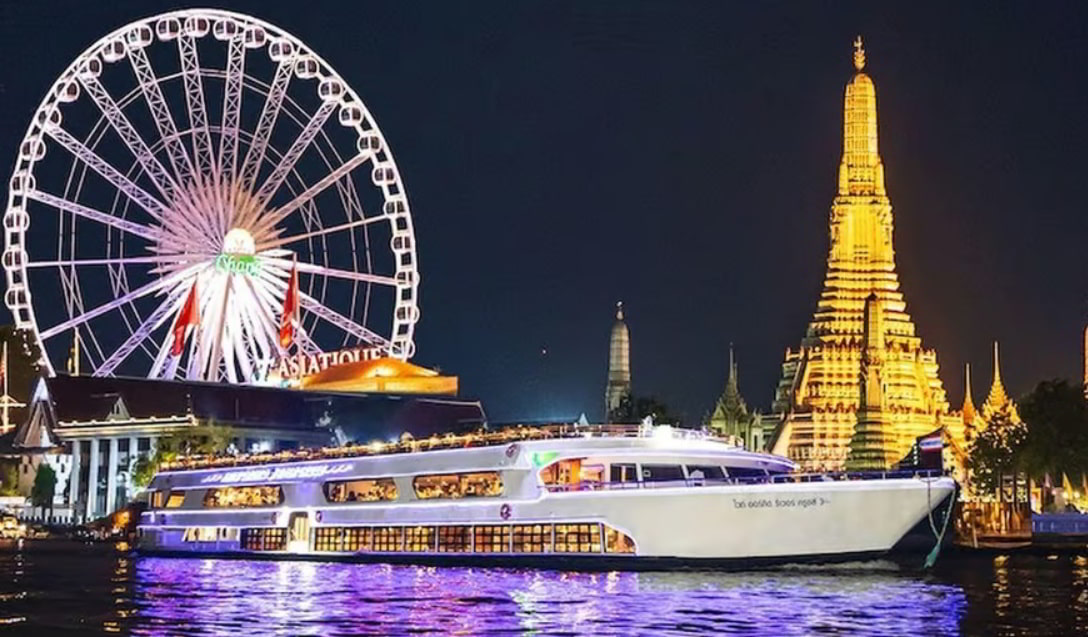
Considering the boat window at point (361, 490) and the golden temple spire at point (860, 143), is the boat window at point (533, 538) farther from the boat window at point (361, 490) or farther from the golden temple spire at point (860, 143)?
the golden temple spire at point (860, 143)

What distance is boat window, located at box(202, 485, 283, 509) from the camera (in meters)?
79.9

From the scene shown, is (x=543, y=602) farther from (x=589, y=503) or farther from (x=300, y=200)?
(x=300, y=200)

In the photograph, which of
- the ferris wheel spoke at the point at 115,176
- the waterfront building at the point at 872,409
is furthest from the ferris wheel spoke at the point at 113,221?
the waterfront building at the point at 872,409

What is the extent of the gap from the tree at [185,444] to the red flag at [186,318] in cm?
2016

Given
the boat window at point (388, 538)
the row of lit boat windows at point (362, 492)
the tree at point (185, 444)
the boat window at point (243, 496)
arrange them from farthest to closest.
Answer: the tree at point (185, 444) → the boat window at point (243, 496) → the boat window at point (388, 538) → the row of lit boat windows at point (362, 492)

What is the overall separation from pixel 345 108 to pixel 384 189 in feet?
19.7

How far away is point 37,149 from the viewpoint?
104188 mm

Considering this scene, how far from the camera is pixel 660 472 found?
66438 mm

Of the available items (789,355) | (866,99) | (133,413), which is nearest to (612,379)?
(789,355)

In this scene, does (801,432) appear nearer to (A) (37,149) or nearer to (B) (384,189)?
(B) (384,189)

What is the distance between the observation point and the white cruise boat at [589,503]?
63594mm

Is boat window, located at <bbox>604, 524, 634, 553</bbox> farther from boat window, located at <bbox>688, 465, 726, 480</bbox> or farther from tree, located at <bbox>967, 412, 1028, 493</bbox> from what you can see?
tree, located at <bbox>967, 412, 1028, 493</bbox>

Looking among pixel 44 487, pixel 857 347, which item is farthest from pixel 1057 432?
pixel 44 487

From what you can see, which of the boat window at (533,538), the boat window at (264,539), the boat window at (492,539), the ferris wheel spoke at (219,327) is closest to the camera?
the boat window at (533,538)
